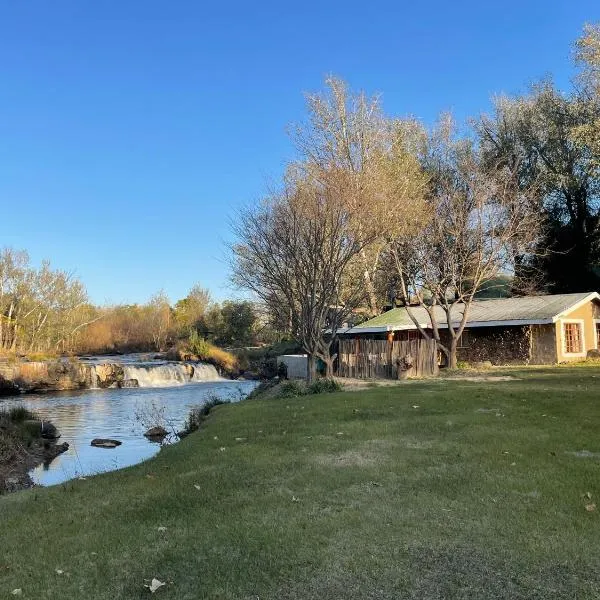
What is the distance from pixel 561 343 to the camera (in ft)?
94.2

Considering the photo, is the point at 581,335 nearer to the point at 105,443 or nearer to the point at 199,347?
the point at 105,443

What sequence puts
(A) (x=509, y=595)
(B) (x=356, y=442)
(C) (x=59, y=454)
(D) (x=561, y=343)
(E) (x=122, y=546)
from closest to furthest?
(A) (x=509, y=595), (E) (x=122, y=546), (B) (x=356, y=442), (C) (x=59, y=454), (D) (x=561, y=343)

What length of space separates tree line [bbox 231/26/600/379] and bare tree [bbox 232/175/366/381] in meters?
0.05

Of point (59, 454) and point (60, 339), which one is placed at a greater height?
point (60, 339)

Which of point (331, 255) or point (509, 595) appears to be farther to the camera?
point (331, 255)

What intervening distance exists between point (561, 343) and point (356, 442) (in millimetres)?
23002

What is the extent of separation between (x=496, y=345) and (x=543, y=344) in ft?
7.64

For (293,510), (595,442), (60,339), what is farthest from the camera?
(60,339)

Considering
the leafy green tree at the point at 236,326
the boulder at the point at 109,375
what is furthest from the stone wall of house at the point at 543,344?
the leafy green tree at the point at 236,326

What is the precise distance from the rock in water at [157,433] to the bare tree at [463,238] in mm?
15858

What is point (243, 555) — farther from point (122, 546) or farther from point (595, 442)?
point (595, 442)

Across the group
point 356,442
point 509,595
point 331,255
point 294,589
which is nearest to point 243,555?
point 294,589

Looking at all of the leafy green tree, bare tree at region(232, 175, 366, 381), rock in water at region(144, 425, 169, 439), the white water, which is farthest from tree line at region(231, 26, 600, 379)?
the leafy green tree

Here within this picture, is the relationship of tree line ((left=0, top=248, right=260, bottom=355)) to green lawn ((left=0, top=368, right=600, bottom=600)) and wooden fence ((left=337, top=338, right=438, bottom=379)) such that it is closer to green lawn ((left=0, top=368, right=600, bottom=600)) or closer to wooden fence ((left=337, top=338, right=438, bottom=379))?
wooden fence ((left=337, top=338, right=438, bottom=379))
